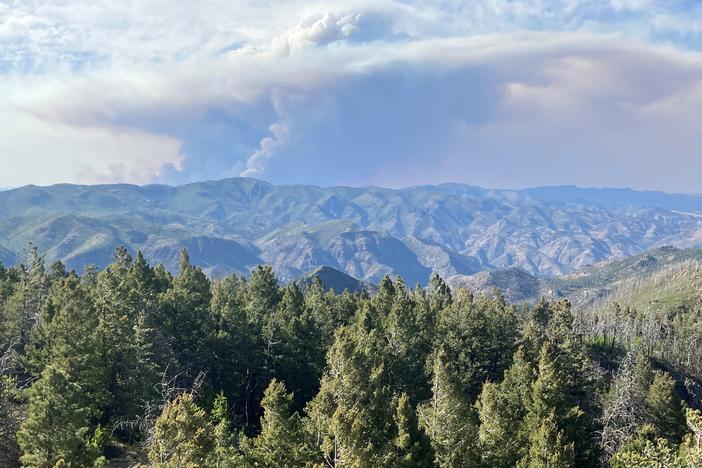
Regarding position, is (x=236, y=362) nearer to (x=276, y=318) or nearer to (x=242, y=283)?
(x=276, y=318)

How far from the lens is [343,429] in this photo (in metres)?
38.2

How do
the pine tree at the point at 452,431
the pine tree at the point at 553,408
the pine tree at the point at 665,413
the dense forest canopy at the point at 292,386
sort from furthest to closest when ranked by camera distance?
the pine tree at the point at 665,413 < the pine tree at the point at 553,408 < the pine tree at the point at 452,431 < the dense forest canopy at the point at 292,386

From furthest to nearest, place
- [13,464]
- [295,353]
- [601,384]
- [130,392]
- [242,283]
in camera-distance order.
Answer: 1. [242,283]
2. [601,384]
3. [295,353]
4. [130,392]
5. [13,464]

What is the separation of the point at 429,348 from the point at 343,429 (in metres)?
46.4

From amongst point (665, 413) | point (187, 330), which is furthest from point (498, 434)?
point (187, 330)

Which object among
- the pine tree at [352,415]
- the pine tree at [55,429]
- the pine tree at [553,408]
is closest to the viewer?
the pine tree at [352,415]

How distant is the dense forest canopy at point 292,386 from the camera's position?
41438 mm

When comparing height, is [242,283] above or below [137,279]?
below

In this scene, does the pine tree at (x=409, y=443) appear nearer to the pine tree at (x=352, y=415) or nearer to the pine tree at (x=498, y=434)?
the pine tree at (x=352, y=415)

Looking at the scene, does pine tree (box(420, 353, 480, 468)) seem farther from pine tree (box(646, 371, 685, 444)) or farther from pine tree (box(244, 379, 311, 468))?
pine tree (box(646, 371, 685, 444))

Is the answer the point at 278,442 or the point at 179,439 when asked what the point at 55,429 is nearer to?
the point at 179,439

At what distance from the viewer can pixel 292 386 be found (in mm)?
77188

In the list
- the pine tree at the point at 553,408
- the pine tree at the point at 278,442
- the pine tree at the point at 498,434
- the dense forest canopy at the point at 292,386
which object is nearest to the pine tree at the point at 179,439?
the dense forest canopy at the point at 292,386

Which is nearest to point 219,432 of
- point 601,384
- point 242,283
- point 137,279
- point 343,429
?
point 343,429
